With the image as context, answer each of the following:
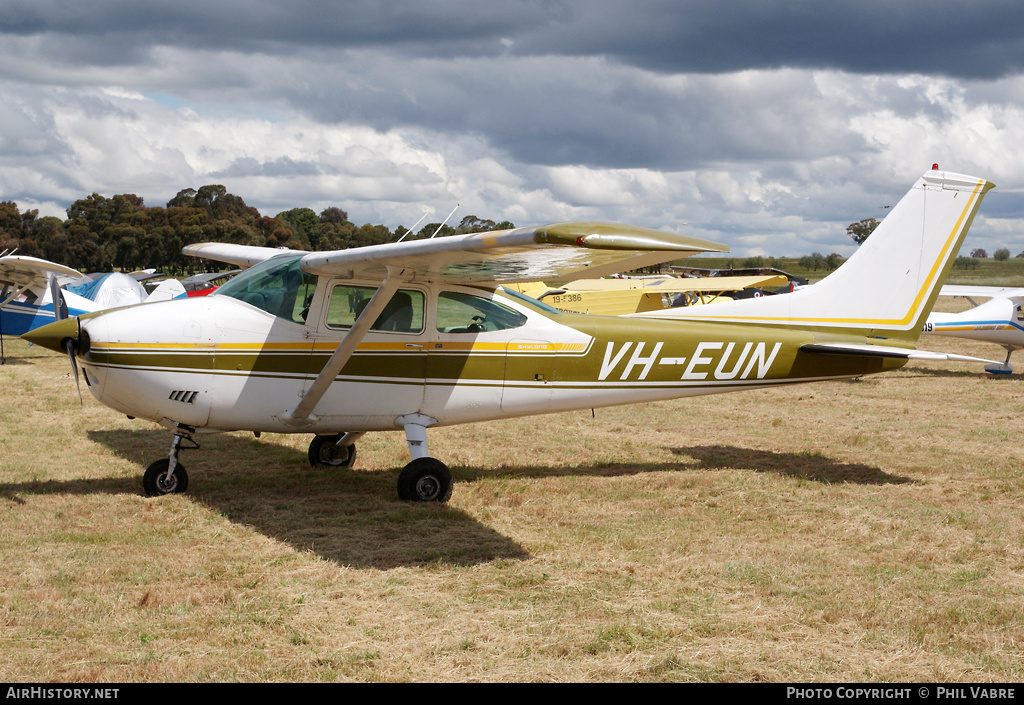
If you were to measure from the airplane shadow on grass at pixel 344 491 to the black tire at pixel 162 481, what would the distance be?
162mm

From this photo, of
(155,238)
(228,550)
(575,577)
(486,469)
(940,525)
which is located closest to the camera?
(575,577)

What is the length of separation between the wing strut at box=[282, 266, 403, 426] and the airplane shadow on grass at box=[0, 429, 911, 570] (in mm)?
849

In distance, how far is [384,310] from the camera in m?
7.32

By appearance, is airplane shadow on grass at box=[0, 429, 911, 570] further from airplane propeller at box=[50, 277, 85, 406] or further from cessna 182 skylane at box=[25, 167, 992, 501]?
airplane propeller at box=[50, 277, 85, 406]

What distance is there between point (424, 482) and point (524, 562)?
176 cm

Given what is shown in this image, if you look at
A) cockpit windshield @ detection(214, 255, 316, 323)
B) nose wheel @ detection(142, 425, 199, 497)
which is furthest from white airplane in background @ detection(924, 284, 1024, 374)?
nose wheel @ detection(142, 425, 199, 497)

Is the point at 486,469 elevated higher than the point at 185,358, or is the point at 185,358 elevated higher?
the point at 185,358

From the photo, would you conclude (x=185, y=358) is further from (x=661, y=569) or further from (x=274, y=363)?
(x=661, y=569)

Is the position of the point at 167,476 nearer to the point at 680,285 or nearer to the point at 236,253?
the point at 236,253

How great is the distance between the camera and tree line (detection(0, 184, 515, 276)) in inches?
2876

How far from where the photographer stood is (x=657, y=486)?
809cm
